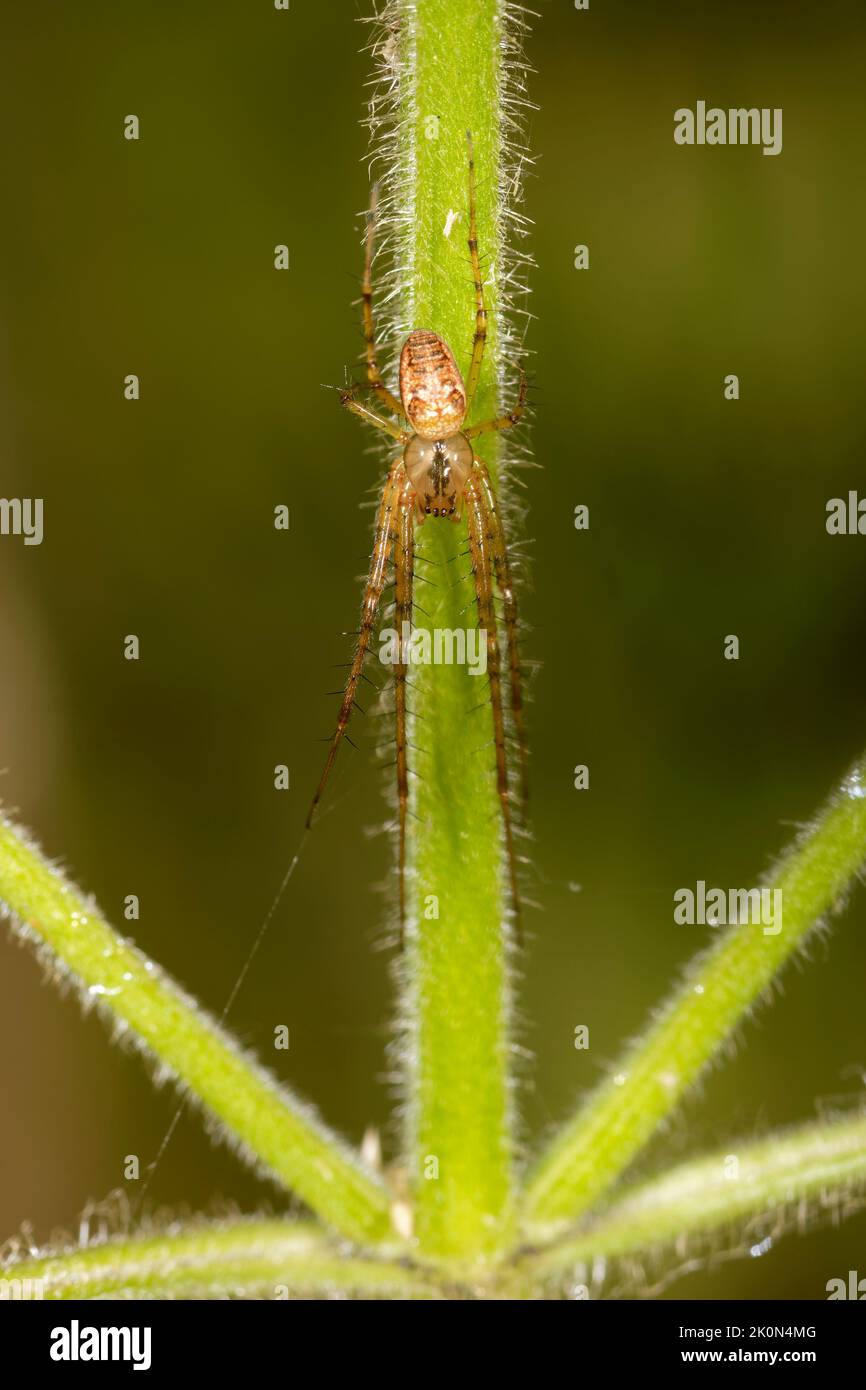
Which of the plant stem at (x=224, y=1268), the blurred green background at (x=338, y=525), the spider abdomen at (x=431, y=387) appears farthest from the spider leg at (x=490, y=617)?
the blurred green background at (x=338, y=525)

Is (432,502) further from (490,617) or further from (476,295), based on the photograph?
(476,295)

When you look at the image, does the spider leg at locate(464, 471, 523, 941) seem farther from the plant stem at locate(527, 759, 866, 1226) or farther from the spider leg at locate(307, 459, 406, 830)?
the plant stem at locate(527, 759, 866, 1226)

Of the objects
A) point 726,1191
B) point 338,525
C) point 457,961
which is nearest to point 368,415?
point 457,961

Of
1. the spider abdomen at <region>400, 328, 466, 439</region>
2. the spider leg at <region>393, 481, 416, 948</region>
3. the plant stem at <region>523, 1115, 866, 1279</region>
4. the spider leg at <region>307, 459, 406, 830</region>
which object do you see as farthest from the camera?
the spider leg at <region>307, 459, 406, 830</region>

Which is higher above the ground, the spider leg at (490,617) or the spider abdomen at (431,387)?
the spider abdomen at (431,387)

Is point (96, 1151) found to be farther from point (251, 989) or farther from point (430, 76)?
point (430, 76)

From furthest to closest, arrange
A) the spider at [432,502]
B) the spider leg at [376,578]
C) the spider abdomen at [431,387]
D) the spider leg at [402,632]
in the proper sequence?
the spider leg at [376,578], the spider leg at [402,632], the spider at [432,502], the spider abdomen at [431,387]

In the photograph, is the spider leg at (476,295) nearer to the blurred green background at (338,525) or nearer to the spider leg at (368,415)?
the spider leg at (368,415)

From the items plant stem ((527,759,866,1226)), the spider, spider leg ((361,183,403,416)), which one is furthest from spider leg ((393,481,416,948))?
plant stem ((527,759,866,1226))
